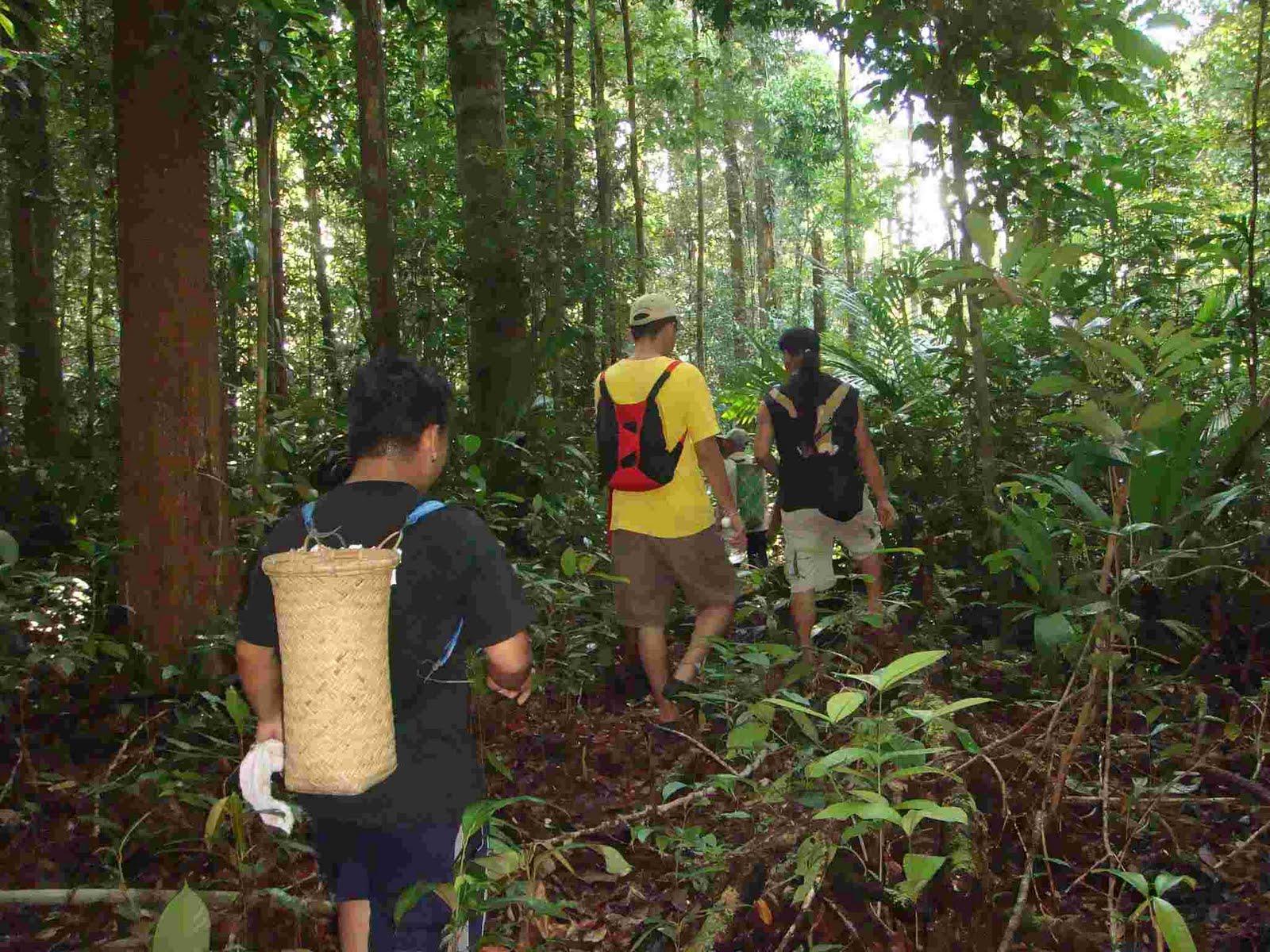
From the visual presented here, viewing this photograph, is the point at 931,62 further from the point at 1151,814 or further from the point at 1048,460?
the point at 1151,814

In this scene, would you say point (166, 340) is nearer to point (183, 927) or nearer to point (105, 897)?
point (105, 897)

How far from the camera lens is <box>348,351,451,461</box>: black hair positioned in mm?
2445

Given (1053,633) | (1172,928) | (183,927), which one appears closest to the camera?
(183,927)

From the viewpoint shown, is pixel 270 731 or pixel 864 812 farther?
pixel 270 731

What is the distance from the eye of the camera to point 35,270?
1007cm

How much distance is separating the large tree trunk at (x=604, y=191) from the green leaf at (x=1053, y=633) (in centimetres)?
690

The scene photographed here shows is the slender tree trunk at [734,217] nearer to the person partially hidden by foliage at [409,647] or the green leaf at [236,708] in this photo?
the green leaf at [236,708]

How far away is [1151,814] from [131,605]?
13.8 feet

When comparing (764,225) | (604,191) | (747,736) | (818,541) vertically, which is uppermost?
(764,225)

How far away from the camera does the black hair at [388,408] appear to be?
2.45 metres

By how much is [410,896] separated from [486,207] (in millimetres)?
7582

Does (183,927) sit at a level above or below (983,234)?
below

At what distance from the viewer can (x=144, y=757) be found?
4316 mm

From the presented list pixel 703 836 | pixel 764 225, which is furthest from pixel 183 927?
pixel 764 225
